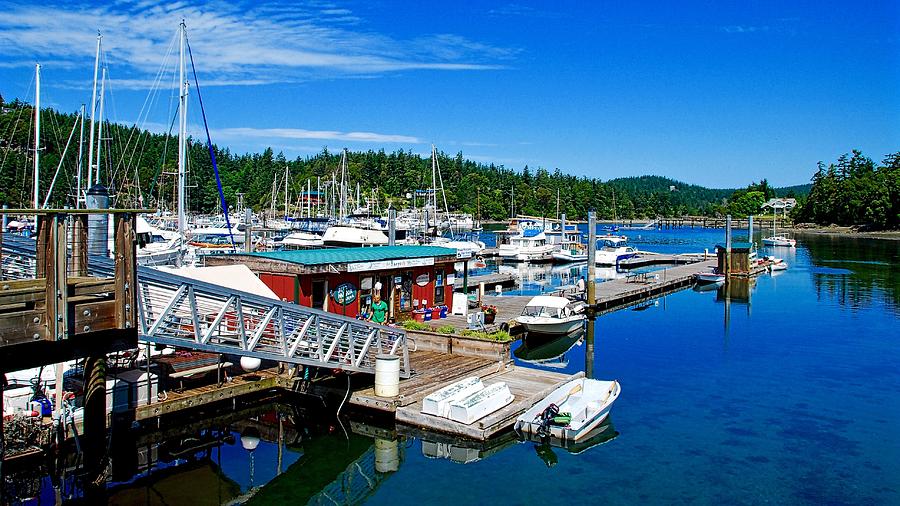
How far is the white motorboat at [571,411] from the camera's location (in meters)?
17.6

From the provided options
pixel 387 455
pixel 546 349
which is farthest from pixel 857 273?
pixel 387 455

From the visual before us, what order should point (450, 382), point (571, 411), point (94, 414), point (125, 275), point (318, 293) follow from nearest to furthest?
point (125, 275)
point (94, 414)
point (571, 411)
point (450, 382)
point (318, 293)

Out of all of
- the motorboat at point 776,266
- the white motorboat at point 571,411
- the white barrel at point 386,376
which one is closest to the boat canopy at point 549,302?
the white motorboat at point 571,411

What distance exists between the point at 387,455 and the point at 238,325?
16.1 ft

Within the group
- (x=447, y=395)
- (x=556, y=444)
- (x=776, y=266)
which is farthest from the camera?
(x=776, y=266)

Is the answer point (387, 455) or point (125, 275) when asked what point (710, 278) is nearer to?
point (387, 455)

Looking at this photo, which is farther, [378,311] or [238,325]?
[378,311]

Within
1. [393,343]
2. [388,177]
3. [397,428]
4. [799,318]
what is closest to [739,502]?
[397,428]

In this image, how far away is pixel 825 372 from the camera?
27734 mm

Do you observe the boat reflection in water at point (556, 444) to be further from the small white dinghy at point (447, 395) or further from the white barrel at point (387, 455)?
the white barrel at point (387, 455)

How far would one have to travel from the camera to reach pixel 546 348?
105ft

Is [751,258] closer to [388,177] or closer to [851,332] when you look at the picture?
[851,332]

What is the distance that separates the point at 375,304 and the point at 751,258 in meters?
51.0

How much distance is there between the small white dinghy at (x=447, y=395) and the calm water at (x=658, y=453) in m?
0.72
